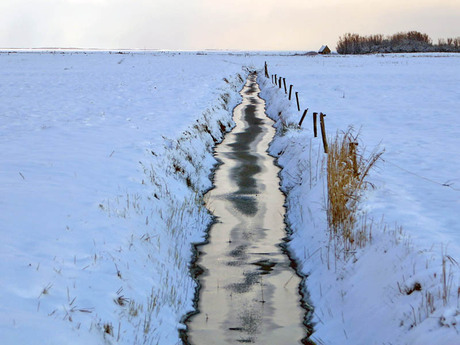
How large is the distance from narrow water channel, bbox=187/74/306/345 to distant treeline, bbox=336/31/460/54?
392ft

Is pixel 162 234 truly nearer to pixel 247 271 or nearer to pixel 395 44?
pixel 247 271

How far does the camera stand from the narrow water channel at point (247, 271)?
5754 mm

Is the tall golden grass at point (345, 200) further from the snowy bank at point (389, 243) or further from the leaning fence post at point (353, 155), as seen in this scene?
the snowy bank at point (389, 243)

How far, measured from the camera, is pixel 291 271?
24.1 ft

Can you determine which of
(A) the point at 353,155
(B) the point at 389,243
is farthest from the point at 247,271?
(A) the point at 353,155

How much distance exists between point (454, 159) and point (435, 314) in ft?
29.2

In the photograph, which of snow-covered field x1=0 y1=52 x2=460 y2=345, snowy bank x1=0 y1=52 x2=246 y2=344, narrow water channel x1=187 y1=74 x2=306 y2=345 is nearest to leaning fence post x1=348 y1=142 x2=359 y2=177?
snow-covered field x1=0 y1=52 x2=460 y2=345

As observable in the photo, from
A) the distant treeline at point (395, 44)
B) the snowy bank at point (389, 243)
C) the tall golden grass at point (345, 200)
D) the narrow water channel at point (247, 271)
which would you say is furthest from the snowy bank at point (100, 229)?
the distant treeline at point (395, 44)

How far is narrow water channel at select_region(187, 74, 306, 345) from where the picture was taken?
18.9ft

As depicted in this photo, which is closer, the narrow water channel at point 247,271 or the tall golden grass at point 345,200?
the narrow water channel at point 247,271

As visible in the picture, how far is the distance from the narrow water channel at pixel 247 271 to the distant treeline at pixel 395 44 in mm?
119633

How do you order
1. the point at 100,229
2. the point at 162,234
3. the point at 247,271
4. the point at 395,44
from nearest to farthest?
A: 1. the point at 100,229
2. the point at 247,271
3. the point at 162,234
4. the point at 395,44

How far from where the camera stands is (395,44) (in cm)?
12875

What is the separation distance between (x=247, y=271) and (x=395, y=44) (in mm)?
132966
